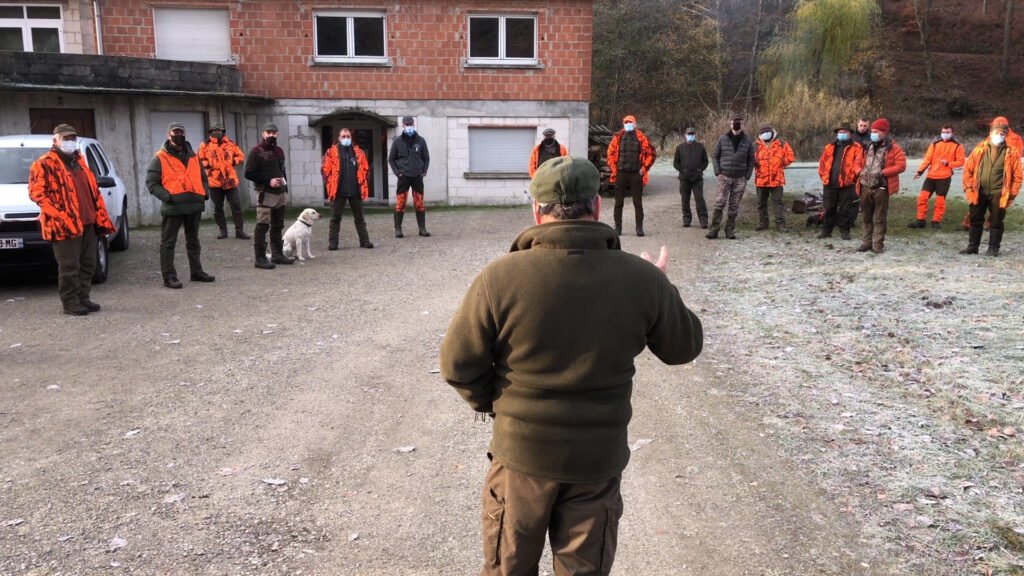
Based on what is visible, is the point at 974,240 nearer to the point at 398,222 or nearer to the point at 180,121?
the point at 398,222

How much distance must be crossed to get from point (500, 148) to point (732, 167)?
9084 mm

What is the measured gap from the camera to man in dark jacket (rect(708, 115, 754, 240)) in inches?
571

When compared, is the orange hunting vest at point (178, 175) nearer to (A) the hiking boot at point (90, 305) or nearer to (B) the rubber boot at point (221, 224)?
(A) the hiking boot at point (90, 305)

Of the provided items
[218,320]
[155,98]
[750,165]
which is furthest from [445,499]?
[155,98]

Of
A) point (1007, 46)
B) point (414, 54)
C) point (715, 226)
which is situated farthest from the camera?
point (1007, 46)

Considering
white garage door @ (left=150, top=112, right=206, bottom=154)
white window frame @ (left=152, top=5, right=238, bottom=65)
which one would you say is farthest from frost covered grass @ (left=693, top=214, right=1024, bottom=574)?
white window frame @ (left=152, top=5, right=238, bottom=65)

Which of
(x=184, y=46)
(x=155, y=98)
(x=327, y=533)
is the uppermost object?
(x=184, y=46)

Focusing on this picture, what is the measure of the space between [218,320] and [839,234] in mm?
11113

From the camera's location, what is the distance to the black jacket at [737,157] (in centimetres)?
1449

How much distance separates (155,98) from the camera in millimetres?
18828

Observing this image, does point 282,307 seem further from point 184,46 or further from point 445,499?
point 184,46

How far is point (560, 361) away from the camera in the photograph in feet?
8.79

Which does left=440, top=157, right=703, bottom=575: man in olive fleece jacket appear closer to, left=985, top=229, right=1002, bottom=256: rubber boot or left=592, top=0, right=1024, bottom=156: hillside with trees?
left=985, top=229, right=1002, bottom=256: rubber boot

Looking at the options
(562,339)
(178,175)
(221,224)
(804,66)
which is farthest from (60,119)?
(804,66)
